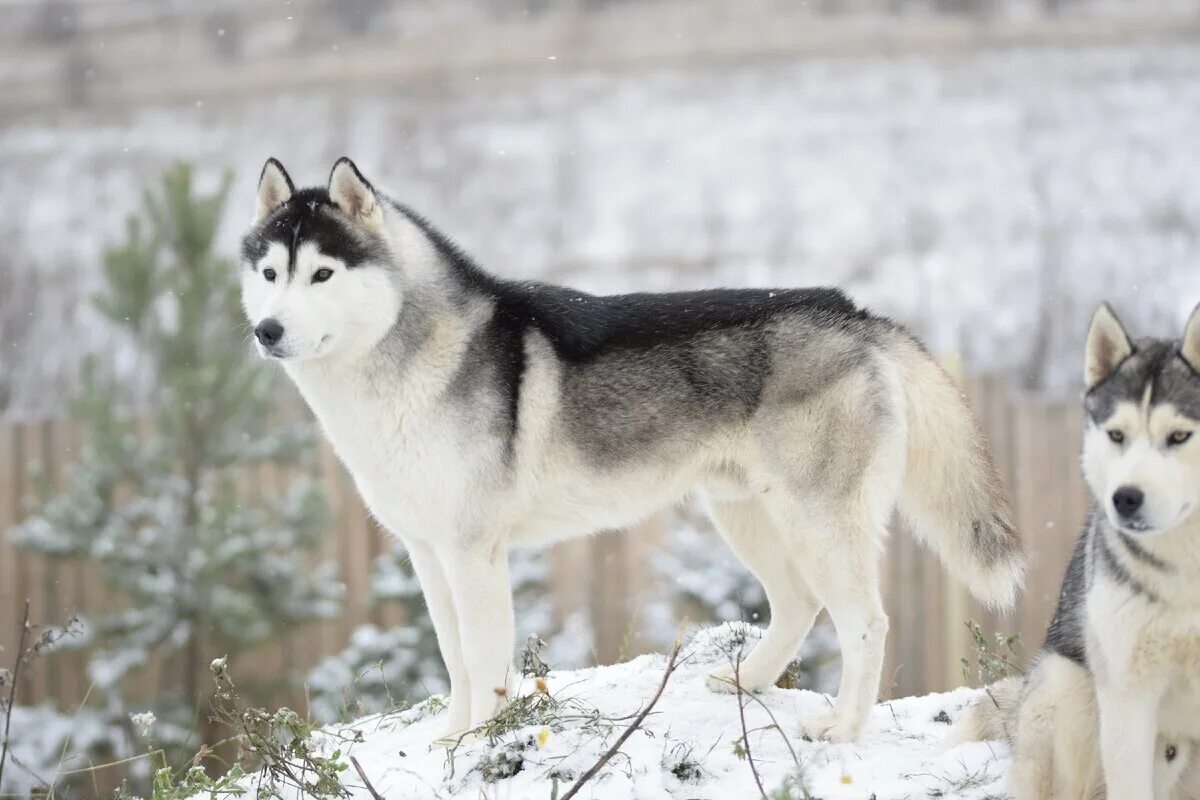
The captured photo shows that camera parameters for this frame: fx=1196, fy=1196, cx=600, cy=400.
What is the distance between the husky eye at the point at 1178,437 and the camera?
274 centimetres

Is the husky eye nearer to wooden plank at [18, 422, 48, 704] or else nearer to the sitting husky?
the sitting husky

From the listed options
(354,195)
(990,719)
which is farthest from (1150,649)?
(354,195)

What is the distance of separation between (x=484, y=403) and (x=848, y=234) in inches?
307

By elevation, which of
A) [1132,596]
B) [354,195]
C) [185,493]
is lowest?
[185,493]

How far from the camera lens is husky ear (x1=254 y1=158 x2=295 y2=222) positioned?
4.01 meters

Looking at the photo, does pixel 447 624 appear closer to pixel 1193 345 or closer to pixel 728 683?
pixel 728 683

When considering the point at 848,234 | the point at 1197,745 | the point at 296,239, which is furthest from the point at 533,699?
the point at 848,234

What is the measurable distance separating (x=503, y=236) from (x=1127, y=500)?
30.2 ft

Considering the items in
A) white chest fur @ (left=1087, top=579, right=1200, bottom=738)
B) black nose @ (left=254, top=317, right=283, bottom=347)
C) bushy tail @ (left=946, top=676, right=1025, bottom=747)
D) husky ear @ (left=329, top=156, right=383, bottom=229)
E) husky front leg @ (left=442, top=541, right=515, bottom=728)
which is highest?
husky ear @ (left=329, top=156, right=383, bottom=229)

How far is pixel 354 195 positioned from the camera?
12.9ft

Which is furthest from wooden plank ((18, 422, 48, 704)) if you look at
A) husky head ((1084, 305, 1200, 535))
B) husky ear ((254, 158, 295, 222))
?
husky head ((1084, 305, 1200, 535))

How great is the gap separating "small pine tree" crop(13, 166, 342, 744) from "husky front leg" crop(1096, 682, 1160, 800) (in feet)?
20.8

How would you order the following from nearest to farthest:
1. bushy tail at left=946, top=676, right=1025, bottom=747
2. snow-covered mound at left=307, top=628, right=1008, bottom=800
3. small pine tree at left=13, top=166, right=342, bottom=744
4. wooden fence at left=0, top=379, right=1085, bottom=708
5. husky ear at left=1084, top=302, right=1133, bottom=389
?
husky ear at left=1084, top=302, right=1133, bottom=389
snow-covered mound at left=307, top=628, right=1008, bottom=800
bushy tail at left=946, top=676, right=1025, bottom=747
small pine tree at left=13, top=166, right=342, bottom=744
wooden fence at left=0, top=379, right=1085, bottom=708

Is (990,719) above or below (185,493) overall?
above
